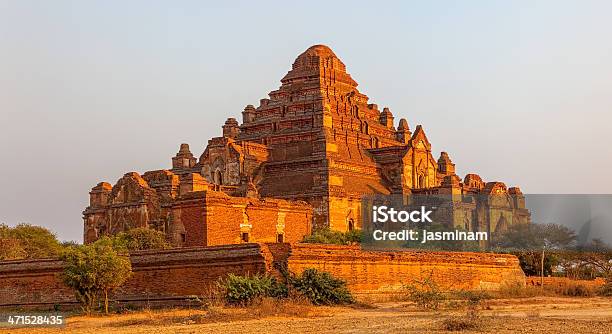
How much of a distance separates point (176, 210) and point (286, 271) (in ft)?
44.4

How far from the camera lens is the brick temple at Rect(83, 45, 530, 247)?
4441 centimetres

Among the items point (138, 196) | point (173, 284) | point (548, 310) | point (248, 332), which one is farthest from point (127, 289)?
point (138, 196)

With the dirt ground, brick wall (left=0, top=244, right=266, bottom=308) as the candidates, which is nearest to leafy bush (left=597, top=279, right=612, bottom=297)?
the dirt ground

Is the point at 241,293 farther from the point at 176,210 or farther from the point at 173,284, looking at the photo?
the point at 176,210

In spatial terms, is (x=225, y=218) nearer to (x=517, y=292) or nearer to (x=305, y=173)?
(x=517, y=292)

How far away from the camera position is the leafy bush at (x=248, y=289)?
2341 centimetres

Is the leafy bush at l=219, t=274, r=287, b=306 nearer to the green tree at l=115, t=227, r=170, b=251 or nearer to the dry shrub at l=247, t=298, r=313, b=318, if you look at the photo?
the dry shrub at l=247, t=298, r=313, b=318

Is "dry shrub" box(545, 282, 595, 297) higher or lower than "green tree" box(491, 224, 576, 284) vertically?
lower

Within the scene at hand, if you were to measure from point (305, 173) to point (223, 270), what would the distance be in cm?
2523

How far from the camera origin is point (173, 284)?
1025 inches

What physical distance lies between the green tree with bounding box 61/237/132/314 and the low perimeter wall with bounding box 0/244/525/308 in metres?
1.13

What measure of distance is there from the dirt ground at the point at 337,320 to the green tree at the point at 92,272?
139 centimetres

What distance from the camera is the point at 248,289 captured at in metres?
23.6

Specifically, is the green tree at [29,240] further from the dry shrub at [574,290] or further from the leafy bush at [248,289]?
the dry shrub at [574,290]
